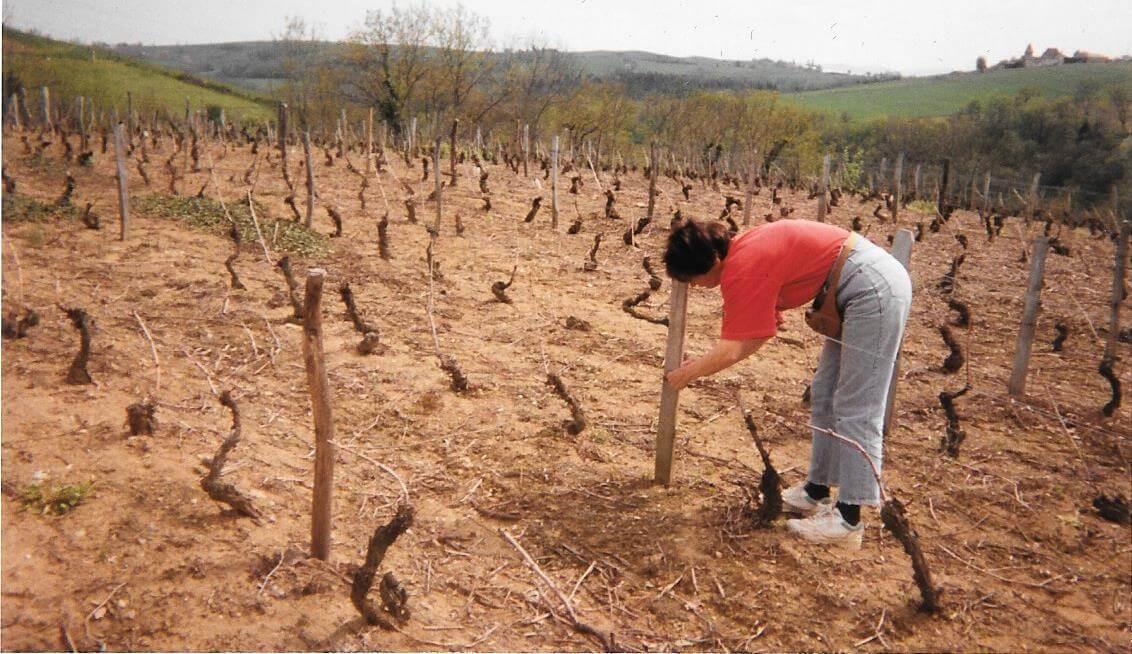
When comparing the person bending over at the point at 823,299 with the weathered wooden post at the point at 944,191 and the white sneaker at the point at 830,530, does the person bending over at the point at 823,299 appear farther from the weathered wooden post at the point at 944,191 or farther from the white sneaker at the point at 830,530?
the weathered wooden post at the point at 944,191

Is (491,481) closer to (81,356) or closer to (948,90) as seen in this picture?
(81,356)

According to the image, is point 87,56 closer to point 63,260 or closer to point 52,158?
point 63,260

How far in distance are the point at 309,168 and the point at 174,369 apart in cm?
497

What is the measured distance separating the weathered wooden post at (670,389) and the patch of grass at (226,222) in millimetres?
5795

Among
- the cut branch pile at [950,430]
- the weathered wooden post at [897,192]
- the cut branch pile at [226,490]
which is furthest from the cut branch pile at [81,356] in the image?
the weathered wooden post at [897,192]

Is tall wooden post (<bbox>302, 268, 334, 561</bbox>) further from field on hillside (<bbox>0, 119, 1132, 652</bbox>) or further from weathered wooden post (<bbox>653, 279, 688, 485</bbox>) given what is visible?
weathered wooden post (<bbox>653, 279, 688, 485</bbox>)

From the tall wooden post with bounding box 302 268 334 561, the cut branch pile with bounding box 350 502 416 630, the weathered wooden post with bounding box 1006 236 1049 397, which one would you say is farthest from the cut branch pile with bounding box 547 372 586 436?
the weathered wooden post with bounding box 1006 236 1049 397

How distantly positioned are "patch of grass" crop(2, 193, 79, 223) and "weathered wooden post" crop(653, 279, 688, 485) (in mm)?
7120

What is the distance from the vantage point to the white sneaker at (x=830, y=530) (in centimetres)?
305

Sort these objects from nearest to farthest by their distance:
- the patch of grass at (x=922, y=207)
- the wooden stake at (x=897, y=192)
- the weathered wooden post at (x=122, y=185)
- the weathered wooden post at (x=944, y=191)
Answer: the weathered wooden post at (x=122, y=185) → the wooden stake at (x=897, y=192) → the weathered wooden post at (x=944, y=191) → the patch of grass at (x=922, y=207)

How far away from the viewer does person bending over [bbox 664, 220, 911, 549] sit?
2.64m

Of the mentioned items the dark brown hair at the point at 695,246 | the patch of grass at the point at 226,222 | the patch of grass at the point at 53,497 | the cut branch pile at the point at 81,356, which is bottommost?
the patch of grass at the point at 53,497

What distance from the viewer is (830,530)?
121 inches

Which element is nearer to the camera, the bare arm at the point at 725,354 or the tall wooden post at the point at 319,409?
the tall wooden post at the point at 319,409
